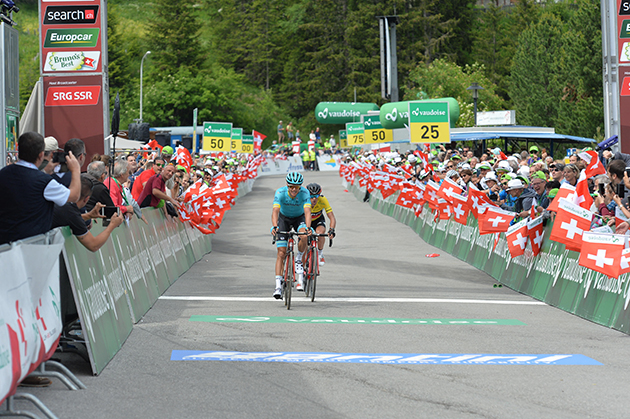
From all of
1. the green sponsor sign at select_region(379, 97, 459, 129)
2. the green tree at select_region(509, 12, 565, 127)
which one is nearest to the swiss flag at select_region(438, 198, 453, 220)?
the green sponsor sign at select_region(379, 97, 459, 129)

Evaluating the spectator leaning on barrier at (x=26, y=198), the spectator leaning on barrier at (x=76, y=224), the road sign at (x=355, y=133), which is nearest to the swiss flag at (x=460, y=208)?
the spectator leaning on barrier at (x=76, y=224)

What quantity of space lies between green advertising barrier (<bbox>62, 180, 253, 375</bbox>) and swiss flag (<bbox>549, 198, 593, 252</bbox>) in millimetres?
5564

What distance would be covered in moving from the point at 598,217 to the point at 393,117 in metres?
28.8

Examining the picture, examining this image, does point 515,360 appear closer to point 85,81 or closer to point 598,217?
point 598,217

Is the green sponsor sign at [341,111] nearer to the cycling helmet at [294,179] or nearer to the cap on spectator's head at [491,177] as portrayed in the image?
the cap on spectator's head at [491,177]

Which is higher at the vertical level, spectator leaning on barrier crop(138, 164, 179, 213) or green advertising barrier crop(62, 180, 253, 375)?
spectator leaning on barrier crop(138, 164, 179, 213)

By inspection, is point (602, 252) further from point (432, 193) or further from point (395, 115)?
point (395, 115)

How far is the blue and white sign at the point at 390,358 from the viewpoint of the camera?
8.59 meters

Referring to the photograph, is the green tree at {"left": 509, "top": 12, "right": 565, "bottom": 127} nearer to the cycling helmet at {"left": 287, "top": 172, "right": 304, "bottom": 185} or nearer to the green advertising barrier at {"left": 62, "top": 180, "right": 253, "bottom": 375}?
the green advertising barrier at {"left": 62, "top": 180, "right": 253, "bottom": 375}

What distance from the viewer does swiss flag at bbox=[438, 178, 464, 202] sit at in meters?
18.7

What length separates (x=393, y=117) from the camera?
134 ft

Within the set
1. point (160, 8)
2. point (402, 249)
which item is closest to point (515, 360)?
point (402, 249)

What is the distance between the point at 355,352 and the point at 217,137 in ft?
106

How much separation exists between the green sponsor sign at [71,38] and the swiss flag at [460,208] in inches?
306
